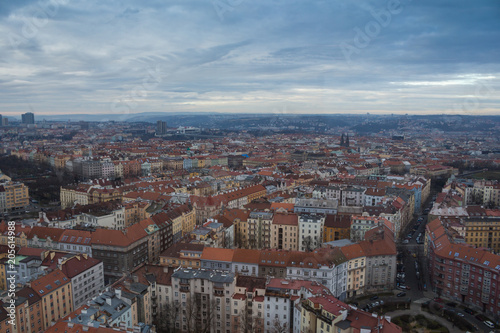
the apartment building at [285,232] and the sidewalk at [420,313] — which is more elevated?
the apartment building at [285,232]

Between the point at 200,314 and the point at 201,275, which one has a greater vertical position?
the point at 201,275

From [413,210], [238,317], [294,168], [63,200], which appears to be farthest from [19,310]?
[294,168]

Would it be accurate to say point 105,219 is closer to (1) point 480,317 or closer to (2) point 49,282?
(2) point 49,282

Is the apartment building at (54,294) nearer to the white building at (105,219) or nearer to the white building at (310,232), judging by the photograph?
the white building at (105,219)

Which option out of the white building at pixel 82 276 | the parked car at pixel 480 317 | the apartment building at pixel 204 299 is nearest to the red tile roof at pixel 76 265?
the white building at pixel 82 276

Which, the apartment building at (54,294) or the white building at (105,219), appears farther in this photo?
the white building at (105,219)

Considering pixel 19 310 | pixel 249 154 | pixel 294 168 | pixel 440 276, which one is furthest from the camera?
pixel 249 154

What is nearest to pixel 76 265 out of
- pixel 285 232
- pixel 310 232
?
pixel 285 232

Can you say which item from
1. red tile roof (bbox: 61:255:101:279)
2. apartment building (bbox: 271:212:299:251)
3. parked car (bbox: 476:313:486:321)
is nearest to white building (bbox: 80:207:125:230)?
red tile roof (bbox: 61:255:101:279)

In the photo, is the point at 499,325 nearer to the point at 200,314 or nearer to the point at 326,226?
the point at 326,226

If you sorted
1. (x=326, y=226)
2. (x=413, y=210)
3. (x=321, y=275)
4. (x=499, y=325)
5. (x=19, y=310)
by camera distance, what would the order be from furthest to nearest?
(x=413, y=210)
(x=326, y=226)
(x=321, y=275)
(x=499, y=325)
(x=19, y=310)

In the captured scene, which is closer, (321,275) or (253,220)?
(321,275)
